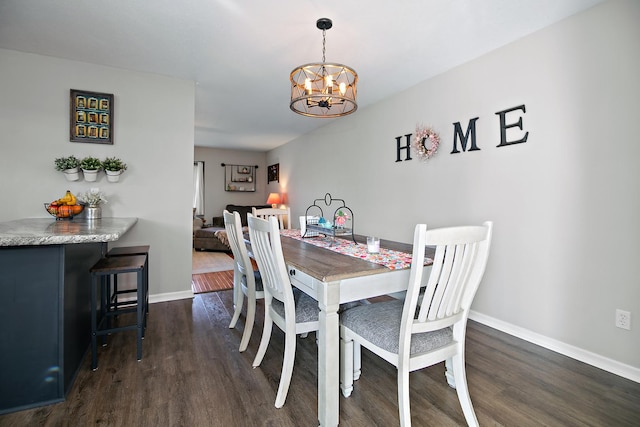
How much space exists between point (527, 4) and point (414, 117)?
4.68 feet

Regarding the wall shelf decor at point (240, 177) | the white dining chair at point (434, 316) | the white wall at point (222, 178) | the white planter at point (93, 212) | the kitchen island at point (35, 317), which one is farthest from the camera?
the wall shelf decor at point (240, 177)

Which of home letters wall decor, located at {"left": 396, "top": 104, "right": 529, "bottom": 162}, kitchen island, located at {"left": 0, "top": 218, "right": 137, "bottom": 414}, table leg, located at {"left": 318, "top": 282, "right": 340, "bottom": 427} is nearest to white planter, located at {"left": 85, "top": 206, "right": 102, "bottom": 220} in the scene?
kitchen island, located at {"left": 0, "top": 218, "right": 137, "bottom": 414}

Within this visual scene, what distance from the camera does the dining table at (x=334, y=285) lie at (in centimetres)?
142

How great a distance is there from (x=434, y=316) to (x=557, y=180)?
1.64 metres

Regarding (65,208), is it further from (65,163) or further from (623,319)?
(623,319)

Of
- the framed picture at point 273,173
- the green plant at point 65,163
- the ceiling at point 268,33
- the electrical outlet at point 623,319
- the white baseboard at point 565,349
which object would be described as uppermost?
the ceiling at point 268,33

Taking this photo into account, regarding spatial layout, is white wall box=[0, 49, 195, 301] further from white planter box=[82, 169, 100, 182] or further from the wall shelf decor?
the wall shelf decor

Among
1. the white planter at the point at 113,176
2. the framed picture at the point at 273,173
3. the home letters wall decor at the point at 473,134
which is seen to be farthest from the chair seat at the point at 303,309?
the framed picture at the point at 273,173

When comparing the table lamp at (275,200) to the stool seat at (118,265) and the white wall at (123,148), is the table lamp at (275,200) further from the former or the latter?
the stool seat at (118,265)

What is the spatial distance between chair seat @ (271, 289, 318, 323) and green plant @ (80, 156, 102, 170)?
223 centimetres

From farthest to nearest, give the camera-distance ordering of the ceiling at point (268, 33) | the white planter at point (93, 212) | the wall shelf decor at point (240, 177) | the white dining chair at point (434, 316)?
the wall shelf decor at point (240, 177)
the white planter at point (93, 212)
the ceiling at point (268, 33)
the white dining chair at point (434, 316)

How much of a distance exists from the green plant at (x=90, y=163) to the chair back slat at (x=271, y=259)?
2.03 m

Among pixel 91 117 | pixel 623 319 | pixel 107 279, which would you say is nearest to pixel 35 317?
pixel 107 279

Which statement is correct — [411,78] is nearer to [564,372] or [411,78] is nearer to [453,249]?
[453,249]
